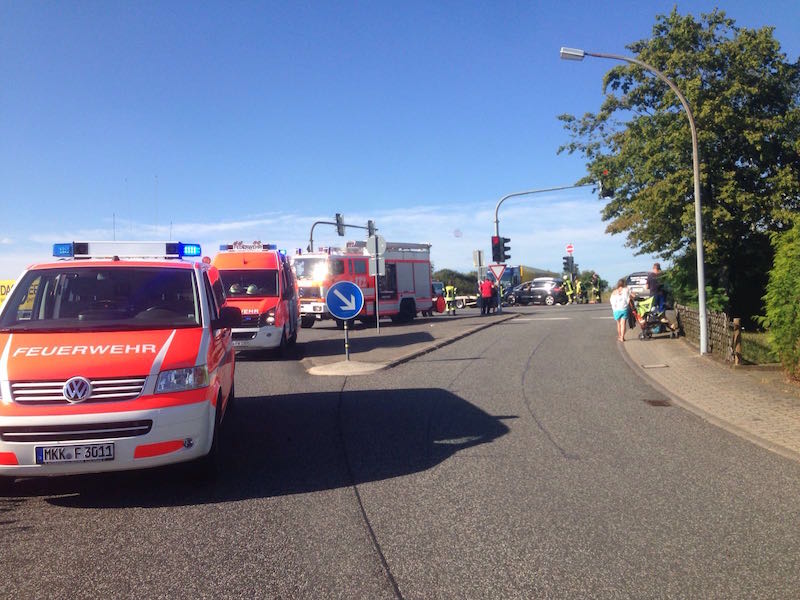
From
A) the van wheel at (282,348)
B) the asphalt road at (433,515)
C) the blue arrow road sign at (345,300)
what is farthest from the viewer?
the van wheel at (282,348)

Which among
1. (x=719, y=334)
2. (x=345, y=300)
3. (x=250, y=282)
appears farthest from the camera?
(x=250, y=282)

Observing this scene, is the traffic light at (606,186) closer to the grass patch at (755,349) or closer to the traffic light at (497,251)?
the traffic light at (497,251)

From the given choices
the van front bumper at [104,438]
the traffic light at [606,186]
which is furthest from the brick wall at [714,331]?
the van front bumper at [104,438]

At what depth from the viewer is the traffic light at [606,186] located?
89.0ft

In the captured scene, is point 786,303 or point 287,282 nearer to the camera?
point 786,303

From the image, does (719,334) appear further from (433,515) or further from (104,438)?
(104,438)

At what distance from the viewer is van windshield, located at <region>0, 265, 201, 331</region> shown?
649cm

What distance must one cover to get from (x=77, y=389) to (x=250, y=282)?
38.4 feet

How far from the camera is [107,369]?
5570 mm

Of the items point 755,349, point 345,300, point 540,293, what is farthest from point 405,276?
point 540,293

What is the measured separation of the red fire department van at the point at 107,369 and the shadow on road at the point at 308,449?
444mm

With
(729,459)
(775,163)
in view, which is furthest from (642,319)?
(729,459)

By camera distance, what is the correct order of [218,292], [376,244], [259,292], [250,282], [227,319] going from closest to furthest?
1. [227,319]
2. [218,292]
3. [259,292]
4. [250,282]
5. [376,244]

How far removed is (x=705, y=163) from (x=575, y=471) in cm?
1932
